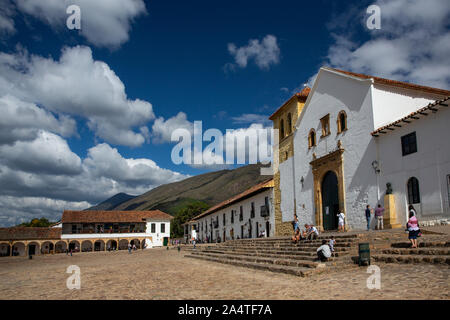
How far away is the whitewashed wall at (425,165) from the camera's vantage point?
1236 cm

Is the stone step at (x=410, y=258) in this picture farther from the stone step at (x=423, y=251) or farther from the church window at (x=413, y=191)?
the church window at (x=413, y=191)

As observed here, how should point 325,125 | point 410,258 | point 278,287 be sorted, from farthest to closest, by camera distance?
1. point 325,125
2. point 410,258
3. point 278,287

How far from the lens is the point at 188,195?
173 meters

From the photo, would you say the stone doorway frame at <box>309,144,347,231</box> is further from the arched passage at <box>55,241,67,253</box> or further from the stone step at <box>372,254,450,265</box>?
the arched passage at <box>55,241,67,253</box>

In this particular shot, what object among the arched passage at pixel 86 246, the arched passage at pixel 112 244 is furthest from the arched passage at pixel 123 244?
the arched passage at pixel 86 246

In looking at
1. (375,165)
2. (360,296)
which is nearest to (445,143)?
(375,165)

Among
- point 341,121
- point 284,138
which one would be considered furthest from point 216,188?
point 341,121

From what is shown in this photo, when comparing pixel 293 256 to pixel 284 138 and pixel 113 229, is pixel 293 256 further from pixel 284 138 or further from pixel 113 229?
pixel 113 229

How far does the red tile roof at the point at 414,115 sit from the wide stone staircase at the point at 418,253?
5.27 meters

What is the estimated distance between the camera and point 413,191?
13609 millimetres

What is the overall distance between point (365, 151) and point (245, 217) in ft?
57.0
